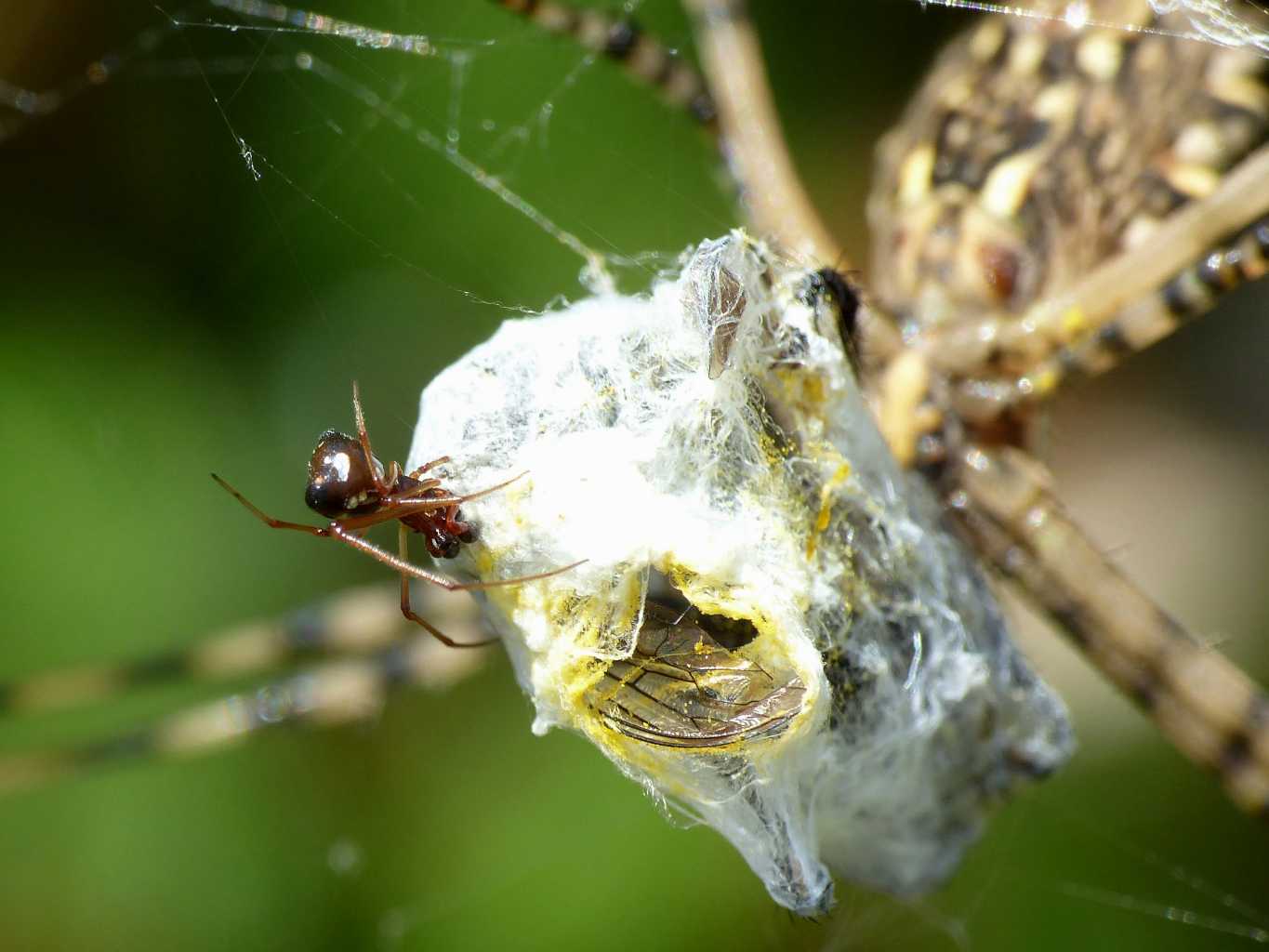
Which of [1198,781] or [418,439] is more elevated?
[418,439]

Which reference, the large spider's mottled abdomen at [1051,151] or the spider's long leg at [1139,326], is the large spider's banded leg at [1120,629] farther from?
the large spider's mottled abdomen at [1051,151]

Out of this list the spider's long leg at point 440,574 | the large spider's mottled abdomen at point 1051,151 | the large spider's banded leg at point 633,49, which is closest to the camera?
the spider's long leg at point 440,574

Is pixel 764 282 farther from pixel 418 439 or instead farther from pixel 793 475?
pixel 418 439

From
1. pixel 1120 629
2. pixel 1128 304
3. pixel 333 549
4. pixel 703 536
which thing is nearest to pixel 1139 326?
pixel 1128 304

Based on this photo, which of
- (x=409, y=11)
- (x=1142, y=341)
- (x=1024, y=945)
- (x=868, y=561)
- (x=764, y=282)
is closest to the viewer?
(x=764, y=282)

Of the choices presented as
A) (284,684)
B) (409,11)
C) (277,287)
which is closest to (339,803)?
(284,684)

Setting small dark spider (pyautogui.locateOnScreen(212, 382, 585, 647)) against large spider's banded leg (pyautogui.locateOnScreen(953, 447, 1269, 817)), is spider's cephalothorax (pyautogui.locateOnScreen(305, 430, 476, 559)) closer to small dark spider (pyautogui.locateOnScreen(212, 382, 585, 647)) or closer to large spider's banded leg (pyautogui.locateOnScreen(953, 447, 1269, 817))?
small dark spider (pyautogui.locateOnScreen(212, 382, 585, 647))

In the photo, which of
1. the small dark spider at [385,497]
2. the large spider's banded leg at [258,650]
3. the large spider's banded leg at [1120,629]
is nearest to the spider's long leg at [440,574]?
the small dark spider at [385,497]
